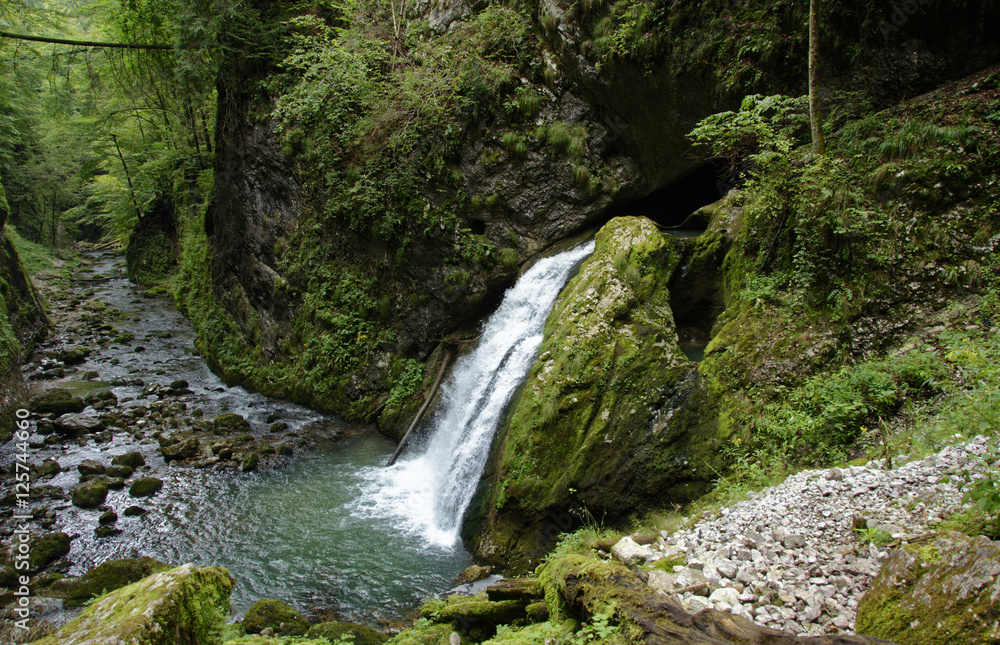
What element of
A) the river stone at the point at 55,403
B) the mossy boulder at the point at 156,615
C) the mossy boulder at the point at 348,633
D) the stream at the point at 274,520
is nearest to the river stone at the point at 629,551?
the mossy boulder at the point at 348,633

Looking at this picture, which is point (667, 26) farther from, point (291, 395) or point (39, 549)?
point (39, 549)

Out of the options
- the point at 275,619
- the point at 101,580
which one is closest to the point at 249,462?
the point at 101,580

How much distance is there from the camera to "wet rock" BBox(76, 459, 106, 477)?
955 cm

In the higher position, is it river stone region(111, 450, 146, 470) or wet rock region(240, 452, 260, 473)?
river stone region(111, 450, 146, 470)

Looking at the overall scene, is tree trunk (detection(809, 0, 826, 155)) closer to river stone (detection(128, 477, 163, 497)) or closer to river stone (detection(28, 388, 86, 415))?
river stone (detection(128, 477, 163, 497))

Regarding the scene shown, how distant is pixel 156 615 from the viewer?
11.6ft

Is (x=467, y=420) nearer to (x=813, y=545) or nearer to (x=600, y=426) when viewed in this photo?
(x=600, y=426)

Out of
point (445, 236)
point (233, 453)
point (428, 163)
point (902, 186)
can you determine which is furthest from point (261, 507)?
point (902, 186)

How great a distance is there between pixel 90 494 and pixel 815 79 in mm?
Answer: 13366

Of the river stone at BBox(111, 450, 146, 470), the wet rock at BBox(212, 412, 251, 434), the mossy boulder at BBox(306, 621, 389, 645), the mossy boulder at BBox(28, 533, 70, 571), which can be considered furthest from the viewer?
the wet rock at BBox(212, 412, 251, 434)

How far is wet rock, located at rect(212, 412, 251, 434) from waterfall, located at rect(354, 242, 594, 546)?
3847 mm

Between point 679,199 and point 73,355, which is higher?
point 679,199

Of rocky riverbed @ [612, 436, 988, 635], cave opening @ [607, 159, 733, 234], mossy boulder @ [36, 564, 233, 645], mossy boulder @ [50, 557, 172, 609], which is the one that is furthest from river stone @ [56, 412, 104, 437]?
cave opening @ [607, 159, 733, 234]

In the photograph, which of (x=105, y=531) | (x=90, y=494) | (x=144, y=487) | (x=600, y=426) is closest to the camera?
(x=600, y=426)
